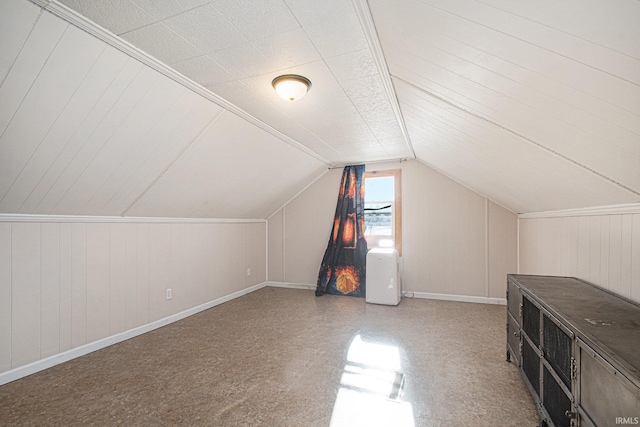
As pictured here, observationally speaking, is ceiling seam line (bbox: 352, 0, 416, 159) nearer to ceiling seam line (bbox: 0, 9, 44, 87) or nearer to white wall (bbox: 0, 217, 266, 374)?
ceiling seam line (bbox: 0, 9, 44, 87)

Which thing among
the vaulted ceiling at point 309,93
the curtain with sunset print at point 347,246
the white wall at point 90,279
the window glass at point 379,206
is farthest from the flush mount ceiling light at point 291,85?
the window glass at point 379,206

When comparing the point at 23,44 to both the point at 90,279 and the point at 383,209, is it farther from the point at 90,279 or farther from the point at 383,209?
the point at 383,209

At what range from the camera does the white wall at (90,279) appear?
8.05 ft

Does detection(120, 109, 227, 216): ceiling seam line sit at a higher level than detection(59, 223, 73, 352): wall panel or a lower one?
higher

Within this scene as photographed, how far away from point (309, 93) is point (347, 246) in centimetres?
326

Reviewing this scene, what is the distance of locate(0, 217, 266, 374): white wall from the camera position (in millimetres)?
2455

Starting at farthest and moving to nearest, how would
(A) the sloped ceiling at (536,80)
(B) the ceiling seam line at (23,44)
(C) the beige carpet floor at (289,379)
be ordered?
(C) the beige carpet floor at (289,379), (B) the ceiling seam line at (23,44), (A) the sloped ceiling at (536,80)

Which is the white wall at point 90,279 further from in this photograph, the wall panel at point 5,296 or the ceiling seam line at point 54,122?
the ceiling seam line at point 54,122

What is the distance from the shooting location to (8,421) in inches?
75.9

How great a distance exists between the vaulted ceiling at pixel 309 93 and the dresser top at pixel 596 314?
0.60m

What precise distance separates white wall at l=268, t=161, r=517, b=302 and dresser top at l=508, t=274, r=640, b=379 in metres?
2.30

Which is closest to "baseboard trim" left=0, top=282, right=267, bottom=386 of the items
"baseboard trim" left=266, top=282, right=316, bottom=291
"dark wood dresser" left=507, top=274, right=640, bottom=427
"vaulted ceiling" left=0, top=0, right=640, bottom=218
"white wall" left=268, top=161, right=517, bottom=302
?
"vaulted ceiling" left=0, top=0, right=640, bottom=218

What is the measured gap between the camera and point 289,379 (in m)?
2.46

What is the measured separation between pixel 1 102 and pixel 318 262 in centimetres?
452
